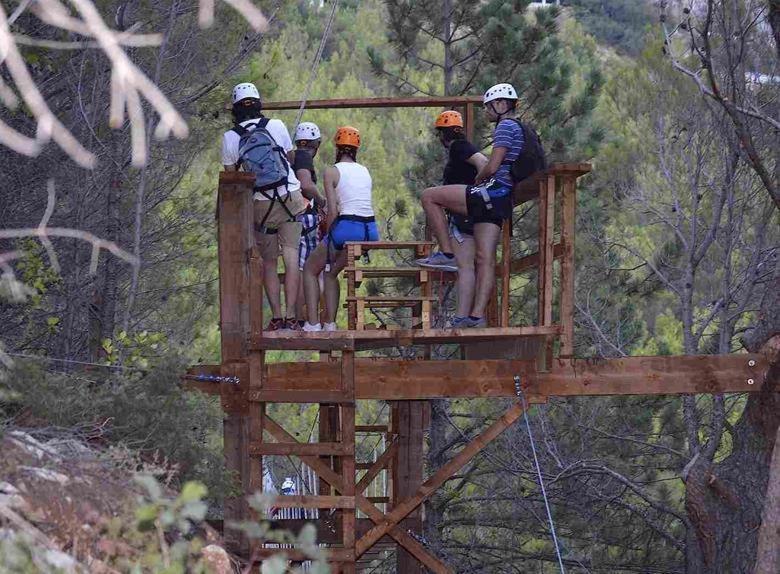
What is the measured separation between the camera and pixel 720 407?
1130 cm

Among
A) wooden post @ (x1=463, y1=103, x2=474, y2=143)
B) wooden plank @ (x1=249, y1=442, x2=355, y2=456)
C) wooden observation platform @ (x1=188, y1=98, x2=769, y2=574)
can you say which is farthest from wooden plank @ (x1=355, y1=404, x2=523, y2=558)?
wooden post @ (x1=463, y1=103, x2=474, y2=143)

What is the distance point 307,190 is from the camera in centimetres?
834

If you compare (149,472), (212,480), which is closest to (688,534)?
(212,480)

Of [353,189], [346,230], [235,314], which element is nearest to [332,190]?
[353,189]

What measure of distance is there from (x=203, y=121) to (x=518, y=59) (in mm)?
3898

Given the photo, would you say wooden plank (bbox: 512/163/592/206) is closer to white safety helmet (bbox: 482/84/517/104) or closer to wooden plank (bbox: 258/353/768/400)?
white safety helmet (bbox: 482/84/517/104)

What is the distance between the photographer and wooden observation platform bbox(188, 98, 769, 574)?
7.84 m

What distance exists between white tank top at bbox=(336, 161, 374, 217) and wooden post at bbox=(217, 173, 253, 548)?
0.75 meters

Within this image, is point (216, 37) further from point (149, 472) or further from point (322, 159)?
point (322, 159)

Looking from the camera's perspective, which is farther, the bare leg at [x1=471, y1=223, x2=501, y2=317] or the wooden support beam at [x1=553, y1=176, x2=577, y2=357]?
the bare leg at [x1=471, y1=223, x2=501, y2=317]

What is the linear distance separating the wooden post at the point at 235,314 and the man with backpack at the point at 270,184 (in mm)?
274

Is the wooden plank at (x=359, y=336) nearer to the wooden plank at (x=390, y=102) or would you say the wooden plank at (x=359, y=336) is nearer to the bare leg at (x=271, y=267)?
the bare leg at (x=271, y=267)

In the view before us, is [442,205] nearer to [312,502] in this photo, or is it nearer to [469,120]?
[469,120]

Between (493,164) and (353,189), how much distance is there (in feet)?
3.09
